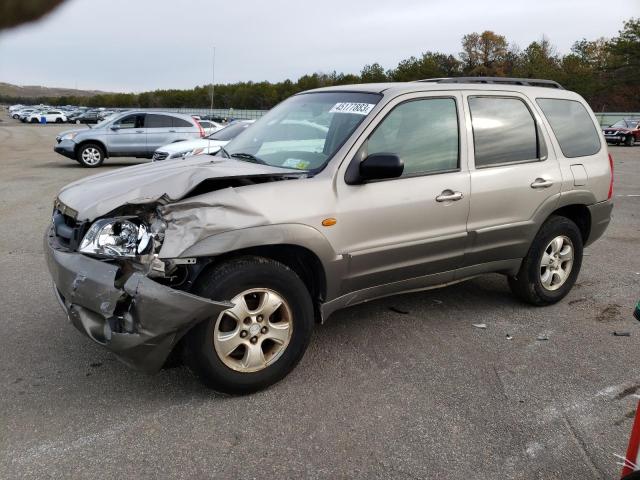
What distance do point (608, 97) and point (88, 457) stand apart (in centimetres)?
7328

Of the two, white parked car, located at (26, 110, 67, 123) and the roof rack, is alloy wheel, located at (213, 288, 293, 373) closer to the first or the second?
the roof rack

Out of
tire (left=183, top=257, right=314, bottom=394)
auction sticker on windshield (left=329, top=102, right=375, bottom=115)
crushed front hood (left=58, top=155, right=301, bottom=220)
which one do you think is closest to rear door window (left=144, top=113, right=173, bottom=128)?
crushed front hood (left=58, top=155, right=301, bottom=220)

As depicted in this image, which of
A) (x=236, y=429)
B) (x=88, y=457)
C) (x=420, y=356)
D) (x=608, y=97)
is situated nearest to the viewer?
(x=88, y=457)

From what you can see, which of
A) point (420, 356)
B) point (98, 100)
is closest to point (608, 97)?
point (420, 356)

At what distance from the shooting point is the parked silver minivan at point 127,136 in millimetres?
16578

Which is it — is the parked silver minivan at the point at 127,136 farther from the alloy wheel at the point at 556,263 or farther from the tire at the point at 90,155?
the alloy wheel at the point at 556,263

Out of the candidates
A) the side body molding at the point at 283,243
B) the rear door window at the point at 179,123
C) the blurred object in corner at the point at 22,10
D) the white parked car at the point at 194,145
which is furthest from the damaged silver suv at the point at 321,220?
the rear door window at the point at 179,123

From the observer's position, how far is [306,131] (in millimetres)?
4180

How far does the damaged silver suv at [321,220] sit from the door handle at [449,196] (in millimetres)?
26

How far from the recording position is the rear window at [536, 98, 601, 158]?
192 inches

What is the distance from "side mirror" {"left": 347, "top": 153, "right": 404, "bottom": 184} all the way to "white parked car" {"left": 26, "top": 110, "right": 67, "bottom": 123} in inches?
2681

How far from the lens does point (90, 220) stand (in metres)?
3.22

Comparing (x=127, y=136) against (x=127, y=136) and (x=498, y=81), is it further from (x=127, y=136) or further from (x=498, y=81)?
(x=498, y=81)

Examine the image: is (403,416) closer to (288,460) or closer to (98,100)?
(288,460)
